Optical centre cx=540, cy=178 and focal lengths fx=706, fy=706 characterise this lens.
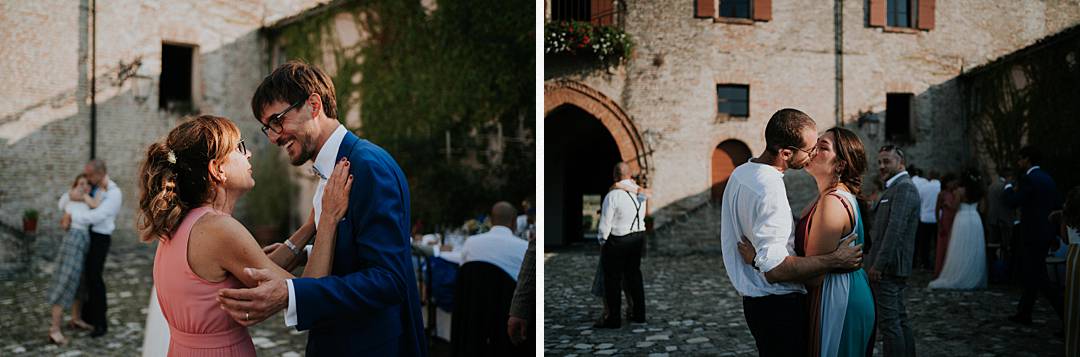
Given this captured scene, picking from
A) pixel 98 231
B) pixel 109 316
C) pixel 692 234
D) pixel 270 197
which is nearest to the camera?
pixel 692 234

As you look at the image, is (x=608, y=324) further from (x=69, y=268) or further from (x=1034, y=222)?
(x=69, y=268)

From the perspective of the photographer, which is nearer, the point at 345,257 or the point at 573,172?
the point at 345,257

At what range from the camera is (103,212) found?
6.12 m

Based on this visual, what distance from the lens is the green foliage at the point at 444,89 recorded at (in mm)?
9367

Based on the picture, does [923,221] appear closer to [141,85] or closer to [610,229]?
[610,229]

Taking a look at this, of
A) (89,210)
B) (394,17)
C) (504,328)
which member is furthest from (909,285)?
(394,17)

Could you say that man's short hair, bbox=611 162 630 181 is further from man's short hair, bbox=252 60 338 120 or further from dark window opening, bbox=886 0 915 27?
man's short hair, bbox=252 60 338 120

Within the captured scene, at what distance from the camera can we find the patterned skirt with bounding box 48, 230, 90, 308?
6039 mm

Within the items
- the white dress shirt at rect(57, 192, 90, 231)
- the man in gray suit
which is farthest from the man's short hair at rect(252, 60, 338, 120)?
the white dress shirt at rect(57, 192, 90, 231)

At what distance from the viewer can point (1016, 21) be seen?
3.18 metres

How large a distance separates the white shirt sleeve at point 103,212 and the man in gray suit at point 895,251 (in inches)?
231

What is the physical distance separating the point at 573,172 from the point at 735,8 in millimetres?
1354

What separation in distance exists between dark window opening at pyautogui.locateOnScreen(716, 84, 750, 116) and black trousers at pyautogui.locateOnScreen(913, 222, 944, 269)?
987mm

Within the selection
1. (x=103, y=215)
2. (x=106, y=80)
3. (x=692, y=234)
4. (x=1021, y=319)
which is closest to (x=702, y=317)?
(x=692, y=234)
